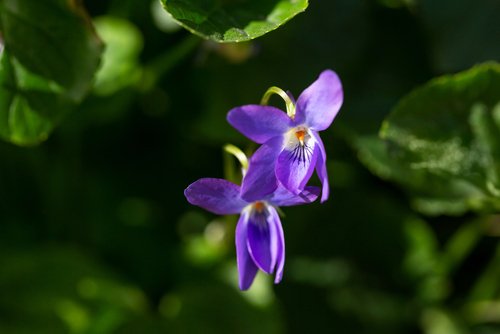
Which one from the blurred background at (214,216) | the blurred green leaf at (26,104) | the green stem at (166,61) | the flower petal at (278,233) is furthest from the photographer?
the blurred background at (214,216)

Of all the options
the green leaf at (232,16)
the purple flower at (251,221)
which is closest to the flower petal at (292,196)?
the purple flower at (251,221)

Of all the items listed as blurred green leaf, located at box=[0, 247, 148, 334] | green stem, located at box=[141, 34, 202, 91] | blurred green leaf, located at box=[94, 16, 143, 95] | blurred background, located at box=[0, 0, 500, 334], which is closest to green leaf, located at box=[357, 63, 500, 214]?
blurred background, located at box=[0, 0, 500, 334]

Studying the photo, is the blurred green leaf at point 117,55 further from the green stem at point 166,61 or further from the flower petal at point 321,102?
the flower petal at point 321,102

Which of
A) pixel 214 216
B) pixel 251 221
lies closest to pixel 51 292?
pixel 214 216

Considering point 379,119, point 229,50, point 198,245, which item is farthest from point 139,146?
point 379,119

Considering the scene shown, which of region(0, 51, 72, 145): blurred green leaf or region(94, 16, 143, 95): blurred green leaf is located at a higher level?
region(0, 51, 72, 145): blurred green leaf

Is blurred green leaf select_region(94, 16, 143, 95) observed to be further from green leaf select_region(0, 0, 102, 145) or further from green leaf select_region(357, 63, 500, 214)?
green leaf select_region(357, 63, 500, 214)
